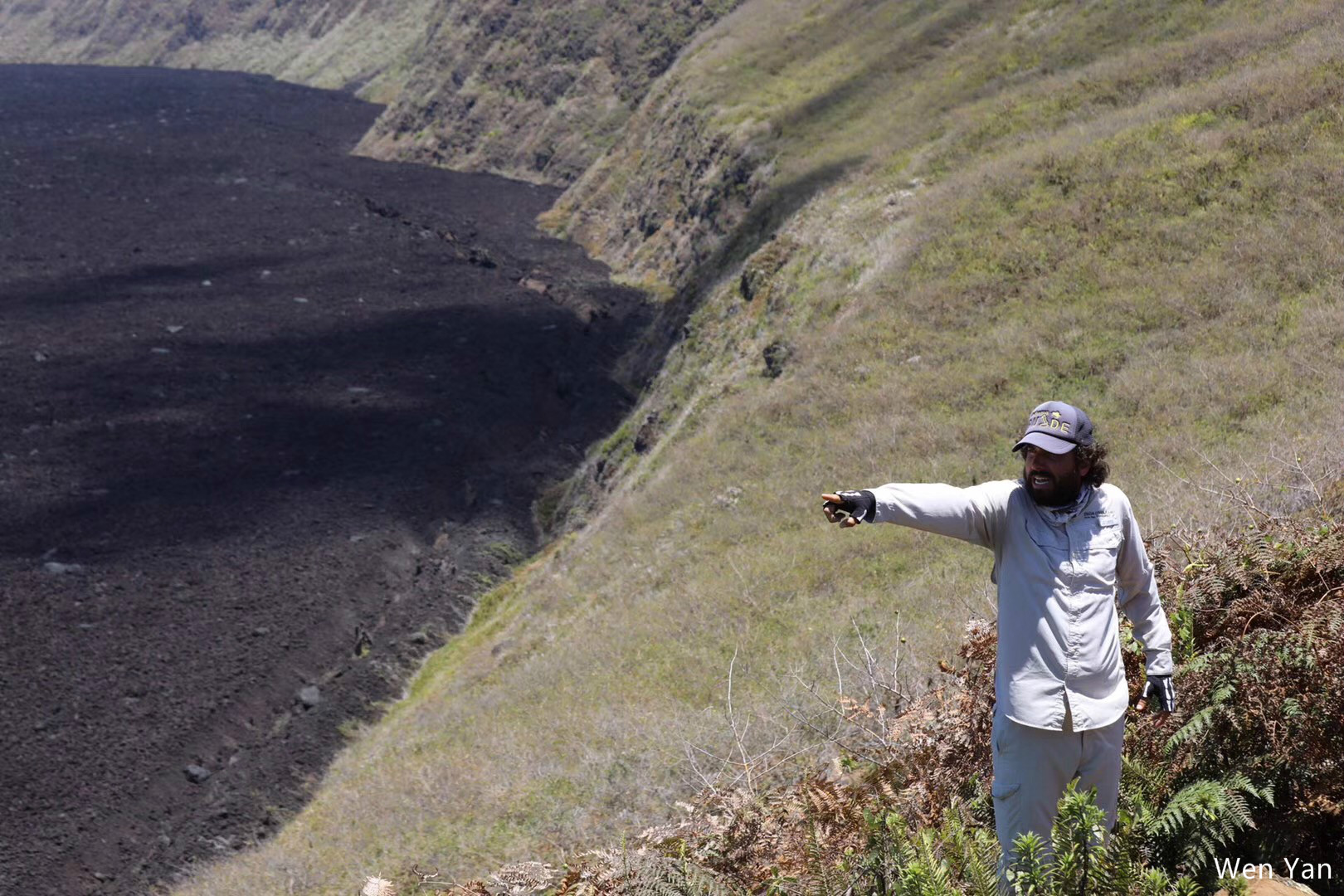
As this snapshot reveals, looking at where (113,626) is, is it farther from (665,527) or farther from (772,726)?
(772,726)

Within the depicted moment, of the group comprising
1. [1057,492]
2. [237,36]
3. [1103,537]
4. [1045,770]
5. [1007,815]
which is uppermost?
[237,36]

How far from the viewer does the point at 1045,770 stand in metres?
4.61

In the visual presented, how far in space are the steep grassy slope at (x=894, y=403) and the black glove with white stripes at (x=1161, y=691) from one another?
10.7ft

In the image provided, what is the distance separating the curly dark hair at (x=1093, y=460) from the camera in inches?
188

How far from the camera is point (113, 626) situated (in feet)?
70.2

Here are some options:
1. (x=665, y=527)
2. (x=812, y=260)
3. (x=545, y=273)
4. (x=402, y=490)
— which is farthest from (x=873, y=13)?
(x=665, y=527)

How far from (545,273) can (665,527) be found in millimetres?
31880

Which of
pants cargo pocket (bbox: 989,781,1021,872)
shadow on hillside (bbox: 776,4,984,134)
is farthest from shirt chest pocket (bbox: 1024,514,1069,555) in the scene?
shadow on hillside (bbox: 776,4,984,134)

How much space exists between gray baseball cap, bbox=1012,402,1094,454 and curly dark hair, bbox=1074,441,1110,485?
26 millimetres

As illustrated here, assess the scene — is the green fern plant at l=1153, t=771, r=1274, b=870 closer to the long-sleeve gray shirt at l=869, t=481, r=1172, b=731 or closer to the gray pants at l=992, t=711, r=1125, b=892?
the gray pants at l=992, t=711, r=1125, b=892

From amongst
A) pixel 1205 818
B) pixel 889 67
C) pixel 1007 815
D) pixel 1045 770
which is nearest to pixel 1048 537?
pixel 1045 770

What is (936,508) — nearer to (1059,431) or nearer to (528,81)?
(1059,431)

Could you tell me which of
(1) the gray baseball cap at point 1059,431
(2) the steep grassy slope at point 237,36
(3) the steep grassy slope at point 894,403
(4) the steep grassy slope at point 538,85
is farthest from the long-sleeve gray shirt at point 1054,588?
(2) the steep grassy slope at point 237,36

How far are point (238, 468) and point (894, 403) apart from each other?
19.1 metres
